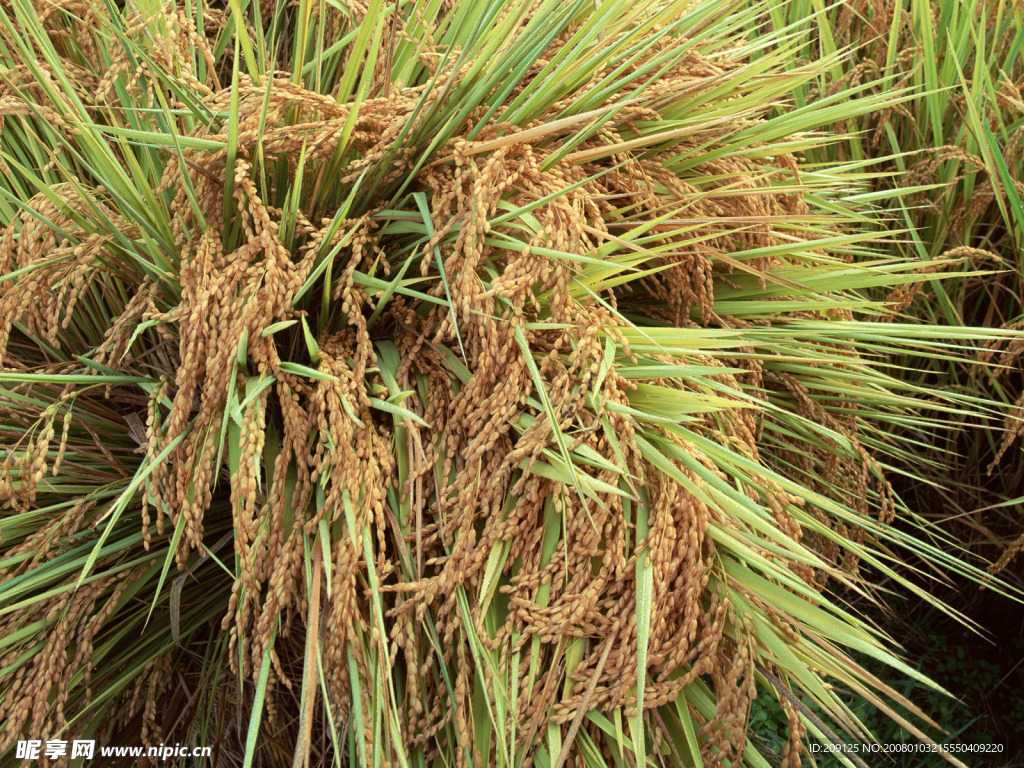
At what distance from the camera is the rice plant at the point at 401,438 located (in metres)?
1.25

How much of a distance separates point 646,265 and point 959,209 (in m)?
1.29

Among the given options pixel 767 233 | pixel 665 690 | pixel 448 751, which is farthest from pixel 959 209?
pixel 448 751

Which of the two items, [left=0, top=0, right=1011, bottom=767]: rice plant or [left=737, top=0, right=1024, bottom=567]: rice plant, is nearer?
[left=0, top=0, right=1011, bottom=767]: rice plant

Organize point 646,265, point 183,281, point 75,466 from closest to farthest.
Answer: point 183,281
point 75,466
point 646,265

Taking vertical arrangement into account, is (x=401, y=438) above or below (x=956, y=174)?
below

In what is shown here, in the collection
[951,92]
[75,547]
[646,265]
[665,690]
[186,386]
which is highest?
[951,92]

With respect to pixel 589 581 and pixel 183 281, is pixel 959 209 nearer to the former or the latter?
pixel 589 581

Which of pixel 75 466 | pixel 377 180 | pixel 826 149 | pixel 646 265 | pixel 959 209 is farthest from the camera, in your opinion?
pixel 826 149

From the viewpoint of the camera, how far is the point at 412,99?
59.4 inches

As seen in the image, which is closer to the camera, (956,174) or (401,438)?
(401,438)

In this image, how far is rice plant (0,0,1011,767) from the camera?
1.25m

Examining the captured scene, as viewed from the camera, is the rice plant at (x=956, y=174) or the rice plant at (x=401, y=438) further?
the rice plant at (x=956, y=174)

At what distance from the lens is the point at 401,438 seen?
1407 millimetres

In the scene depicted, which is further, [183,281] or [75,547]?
[75,547]
